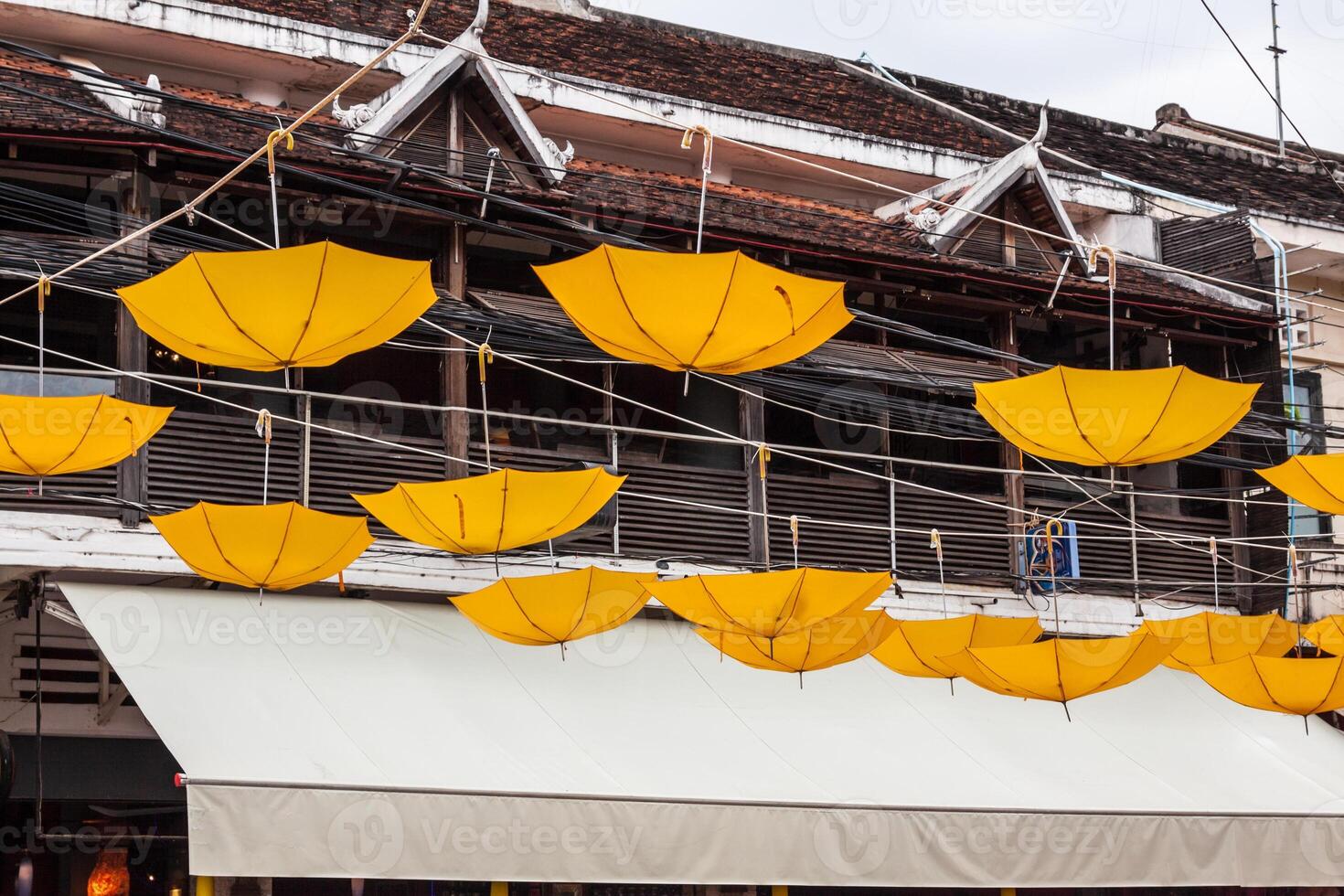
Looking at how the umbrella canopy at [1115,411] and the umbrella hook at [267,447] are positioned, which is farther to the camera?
the umbrella hook at [267,447]

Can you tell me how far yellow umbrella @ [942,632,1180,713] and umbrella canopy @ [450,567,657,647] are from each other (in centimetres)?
246

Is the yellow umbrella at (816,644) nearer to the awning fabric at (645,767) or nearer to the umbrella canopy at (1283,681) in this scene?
the awning fabric at (645,767)

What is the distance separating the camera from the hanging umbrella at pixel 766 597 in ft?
35.6

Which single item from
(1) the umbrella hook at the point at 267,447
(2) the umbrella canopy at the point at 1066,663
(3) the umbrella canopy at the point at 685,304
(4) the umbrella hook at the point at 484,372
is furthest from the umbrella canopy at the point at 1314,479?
(1) the umbrella hook at the point at 267,447

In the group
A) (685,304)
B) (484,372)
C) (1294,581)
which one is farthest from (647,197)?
(1294,581)

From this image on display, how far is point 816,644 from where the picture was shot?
1146 cm

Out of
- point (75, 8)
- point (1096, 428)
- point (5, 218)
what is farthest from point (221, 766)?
point (75, 8)

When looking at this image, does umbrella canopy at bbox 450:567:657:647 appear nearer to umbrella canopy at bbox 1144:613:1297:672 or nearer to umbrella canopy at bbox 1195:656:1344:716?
umbrella canopy at bbox 1144:613:1297:672

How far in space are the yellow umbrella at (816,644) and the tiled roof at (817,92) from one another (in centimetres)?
700

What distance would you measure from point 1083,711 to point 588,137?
691 cm

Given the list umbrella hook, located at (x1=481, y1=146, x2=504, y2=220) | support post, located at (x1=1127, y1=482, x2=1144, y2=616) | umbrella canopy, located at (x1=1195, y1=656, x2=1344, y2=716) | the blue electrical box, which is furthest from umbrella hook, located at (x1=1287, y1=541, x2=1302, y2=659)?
umbrella hook, located at (x1=481, y1=146, x2=504, y2=220)

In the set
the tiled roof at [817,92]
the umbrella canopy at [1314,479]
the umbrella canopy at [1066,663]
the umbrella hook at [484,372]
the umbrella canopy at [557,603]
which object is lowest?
the umbrella canopy at [1066,663]

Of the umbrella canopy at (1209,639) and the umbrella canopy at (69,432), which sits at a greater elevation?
the umbrella canopy at (69,432)

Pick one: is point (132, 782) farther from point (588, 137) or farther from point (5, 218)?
point (588, 137)
